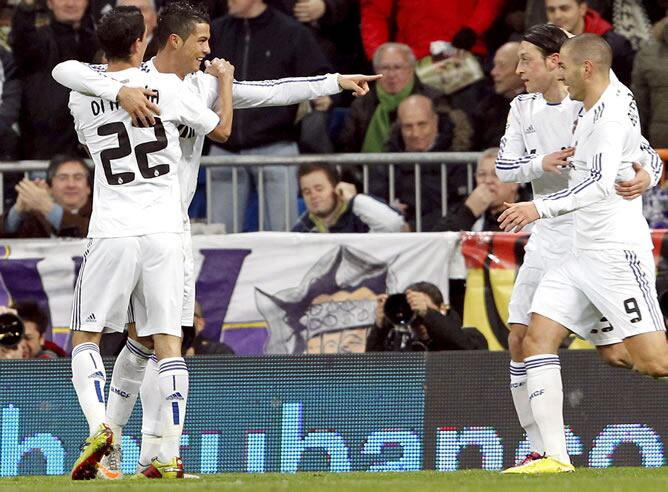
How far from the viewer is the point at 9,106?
15.0 m

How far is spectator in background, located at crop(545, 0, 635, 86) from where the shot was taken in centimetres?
1396

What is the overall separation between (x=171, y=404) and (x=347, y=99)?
7.24 metres

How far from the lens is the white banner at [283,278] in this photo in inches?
517

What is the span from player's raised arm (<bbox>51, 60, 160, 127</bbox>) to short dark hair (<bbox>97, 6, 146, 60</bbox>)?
16 cm

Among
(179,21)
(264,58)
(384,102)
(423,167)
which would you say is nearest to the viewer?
(179,21)

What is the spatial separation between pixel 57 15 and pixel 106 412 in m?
6.36

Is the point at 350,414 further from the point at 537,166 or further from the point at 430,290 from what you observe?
the point at 537,166

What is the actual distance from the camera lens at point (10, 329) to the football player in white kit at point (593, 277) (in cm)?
448

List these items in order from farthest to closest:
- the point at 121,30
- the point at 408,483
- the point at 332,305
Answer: the point at 332,305 < the point at 121,30 < the point at 408,483

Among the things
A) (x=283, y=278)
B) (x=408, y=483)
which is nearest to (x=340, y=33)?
(x=283, y=278)

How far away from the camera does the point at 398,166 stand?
13812 millimetres

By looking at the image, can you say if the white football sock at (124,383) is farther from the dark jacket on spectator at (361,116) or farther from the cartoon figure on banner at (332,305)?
the dark jacket on spectator at (361,116)

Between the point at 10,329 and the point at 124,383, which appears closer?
the point at 124,383

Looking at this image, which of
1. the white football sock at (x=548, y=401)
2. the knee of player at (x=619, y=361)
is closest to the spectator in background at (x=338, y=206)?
the knee of player at (x=619, y=361)
